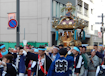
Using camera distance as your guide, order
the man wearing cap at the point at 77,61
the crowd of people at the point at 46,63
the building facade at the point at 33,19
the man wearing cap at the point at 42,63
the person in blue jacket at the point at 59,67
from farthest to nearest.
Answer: the building facade at the point at 33,19 → the man wearing cap at the point at 77,61 → the man wearing cap at the point at 42,63 → the person in blue jacket at the point at 59,67 → the crowd of people at the point at 46,63

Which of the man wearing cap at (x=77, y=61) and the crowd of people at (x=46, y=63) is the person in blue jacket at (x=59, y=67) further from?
the man wearing cap at (x=77, y=61)

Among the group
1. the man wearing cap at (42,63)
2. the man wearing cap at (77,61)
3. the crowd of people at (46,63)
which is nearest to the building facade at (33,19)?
the crowd of people at (46,63)

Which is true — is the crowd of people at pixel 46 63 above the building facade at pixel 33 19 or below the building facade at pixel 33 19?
below

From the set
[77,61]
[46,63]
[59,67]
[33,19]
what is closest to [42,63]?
[46,63]

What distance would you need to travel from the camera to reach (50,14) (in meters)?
28.6

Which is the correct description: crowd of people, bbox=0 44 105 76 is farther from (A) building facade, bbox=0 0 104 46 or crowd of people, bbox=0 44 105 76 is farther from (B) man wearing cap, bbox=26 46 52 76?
(A) building facade, bbox=0 0 104 46

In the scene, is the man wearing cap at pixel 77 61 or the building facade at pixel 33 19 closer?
the man wearing cap at pixel 77 61

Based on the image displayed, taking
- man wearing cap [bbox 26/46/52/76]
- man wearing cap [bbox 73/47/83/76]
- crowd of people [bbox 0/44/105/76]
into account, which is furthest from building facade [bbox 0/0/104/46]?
man wearing cap [bbox 26/46/52/76]

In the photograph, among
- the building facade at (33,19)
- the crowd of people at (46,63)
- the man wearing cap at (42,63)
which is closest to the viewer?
the crowd of people at (46,63)

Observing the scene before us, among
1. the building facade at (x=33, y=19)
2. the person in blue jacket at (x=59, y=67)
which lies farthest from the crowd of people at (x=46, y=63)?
the building facade at (x=33, y=19)

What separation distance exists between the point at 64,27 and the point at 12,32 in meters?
12.2

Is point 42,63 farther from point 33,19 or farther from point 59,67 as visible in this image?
point 33,19

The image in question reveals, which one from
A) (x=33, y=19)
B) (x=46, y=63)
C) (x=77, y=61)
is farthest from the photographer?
(x=33, y=19)

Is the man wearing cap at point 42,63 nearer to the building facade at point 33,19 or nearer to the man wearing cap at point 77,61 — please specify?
the man wearing cap at point 77,61
